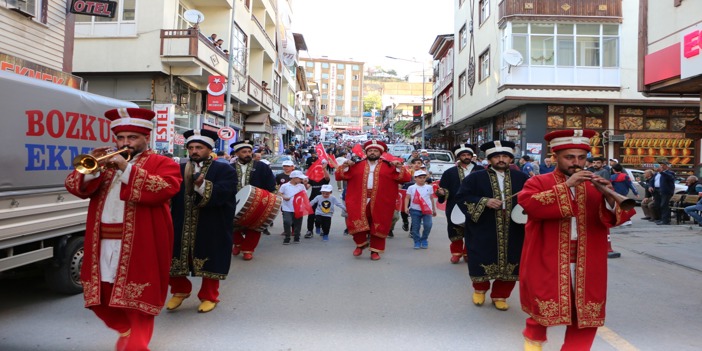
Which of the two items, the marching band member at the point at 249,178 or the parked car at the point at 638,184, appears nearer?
the marching band member at the point at 249,178

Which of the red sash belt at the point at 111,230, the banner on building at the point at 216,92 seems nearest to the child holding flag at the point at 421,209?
the red sash belt at the point at 111,230

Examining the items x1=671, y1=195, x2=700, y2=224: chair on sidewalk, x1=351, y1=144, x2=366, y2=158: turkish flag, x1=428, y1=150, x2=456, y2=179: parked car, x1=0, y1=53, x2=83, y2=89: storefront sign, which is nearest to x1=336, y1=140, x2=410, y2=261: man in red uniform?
x1=351, y1=144, x2=366, y2=158: turkish flag

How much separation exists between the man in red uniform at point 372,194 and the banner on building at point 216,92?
1319 centimetres

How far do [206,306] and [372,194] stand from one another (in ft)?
11.9

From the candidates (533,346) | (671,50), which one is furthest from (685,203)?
(533,346)

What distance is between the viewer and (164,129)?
16641mm

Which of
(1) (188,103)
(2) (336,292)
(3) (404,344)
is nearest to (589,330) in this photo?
(3) (404,344)

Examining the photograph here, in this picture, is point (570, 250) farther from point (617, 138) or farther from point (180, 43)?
point (617, 138)

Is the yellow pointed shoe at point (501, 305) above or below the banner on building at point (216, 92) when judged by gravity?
below

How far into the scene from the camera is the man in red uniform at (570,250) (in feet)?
11.7

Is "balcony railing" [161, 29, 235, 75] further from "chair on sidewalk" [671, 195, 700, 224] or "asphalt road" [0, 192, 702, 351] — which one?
"chair on sidewalk" [671, 195, 700, 224]

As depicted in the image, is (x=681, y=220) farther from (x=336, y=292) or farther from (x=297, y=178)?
(x=336, y=292)

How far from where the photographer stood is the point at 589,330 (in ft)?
12.0

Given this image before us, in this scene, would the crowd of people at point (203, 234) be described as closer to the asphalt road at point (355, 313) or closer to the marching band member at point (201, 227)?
the marching band member at point (201, 227)
